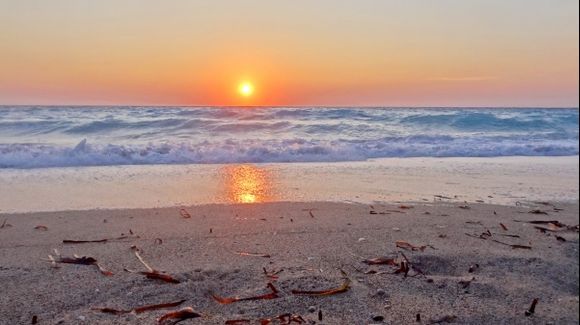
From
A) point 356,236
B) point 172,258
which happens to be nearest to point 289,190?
point 356,236

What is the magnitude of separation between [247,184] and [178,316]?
3.99 m

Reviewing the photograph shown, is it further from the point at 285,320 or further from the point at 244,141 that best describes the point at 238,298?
the point at 244,141

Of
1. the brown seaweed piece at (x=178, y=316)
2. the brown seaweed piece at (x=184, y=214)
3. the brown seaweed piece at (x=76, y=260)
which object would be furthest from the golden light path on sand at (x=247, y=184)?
the brown seaweed piece at (x=178, y=316)

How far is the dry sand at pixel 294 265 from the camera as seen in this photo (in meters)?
2.28

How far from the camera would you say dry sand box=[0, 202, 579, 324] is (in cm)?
228

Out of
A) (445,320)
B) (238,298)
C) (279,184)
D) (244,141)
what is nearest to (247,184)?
(279,184)

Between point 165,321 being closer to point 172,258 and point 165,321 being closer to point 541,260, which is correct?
point 172,258

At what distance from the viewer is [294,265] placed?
2926 mm

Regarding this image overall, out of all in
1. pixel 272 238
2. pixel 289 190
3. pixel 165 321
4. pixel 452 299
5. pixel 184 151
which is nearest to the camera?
pixel 165 321

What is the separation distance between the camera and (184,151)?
8.91m

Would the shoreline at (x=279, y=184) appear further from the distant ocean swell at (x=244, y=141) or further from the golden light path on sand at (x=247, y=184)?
the distant ocean swell at (x=244, y=141)

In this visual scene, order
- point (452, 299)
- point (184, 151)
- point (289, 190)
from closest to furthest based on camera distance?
point (452, 299) < point (289, 190) < point (184, 151)

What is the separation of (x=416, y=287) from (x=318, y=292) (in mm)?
549

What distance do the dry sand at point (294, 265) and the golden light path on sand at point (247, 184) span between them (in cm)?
69
